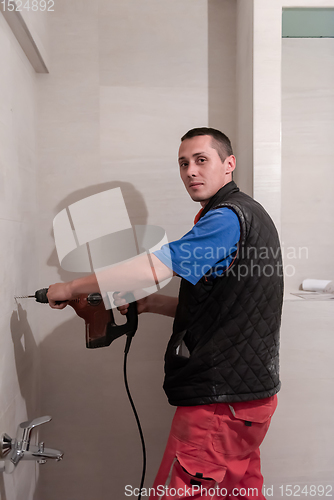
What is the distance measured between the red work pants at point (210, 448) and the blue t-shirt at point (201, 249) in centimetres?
38

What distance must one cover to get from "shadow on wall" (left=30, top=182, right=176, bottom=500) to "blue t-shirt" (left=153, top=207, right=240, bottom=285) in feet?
2.08

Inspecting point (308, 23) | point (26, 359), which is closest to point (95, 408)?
point (26, 359)

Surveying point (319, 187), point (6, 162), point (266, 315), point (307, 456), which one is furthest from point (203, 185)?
point (307, 456)

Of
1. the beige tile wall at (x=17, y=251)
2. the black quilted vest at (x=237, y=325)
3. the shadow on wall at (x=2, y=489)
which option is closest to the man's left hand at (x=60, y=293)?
the beige tile wall at (x=17, y=251)

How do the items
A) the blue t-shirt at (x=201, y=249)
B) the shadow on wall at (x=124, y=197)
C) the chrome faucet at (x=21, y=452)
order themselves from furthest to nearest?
the shadow on wall at (x=124, y=197), the chrome faucet at (x=21, y=452), the blue t-shirt at (x=201, y=249)

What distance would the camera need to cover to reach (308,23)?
1398 mm

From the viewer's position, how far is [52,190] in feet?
4.66

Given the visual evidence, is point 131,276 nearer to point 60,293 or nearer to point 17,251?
point 60,293

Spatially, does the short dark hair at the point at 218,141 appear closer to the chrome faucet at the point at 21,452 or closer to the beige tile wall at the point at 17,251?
the beige tile wall at the point at 17,251

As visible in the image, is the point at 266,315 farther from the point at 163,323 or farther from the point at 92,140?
the point at 92,140

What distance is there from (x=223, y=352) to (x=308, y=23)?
1.32m

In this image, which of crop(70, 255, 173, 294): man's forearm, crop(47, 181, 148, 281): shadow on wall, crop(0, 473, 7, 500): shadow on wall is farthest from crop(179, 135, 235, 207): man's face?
crop(0, 473, 7, 500): shadow on wall

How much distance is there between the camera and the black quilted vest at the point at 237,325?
91 centimetres

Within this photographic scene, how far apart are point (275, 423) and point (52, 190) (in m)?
1.22
